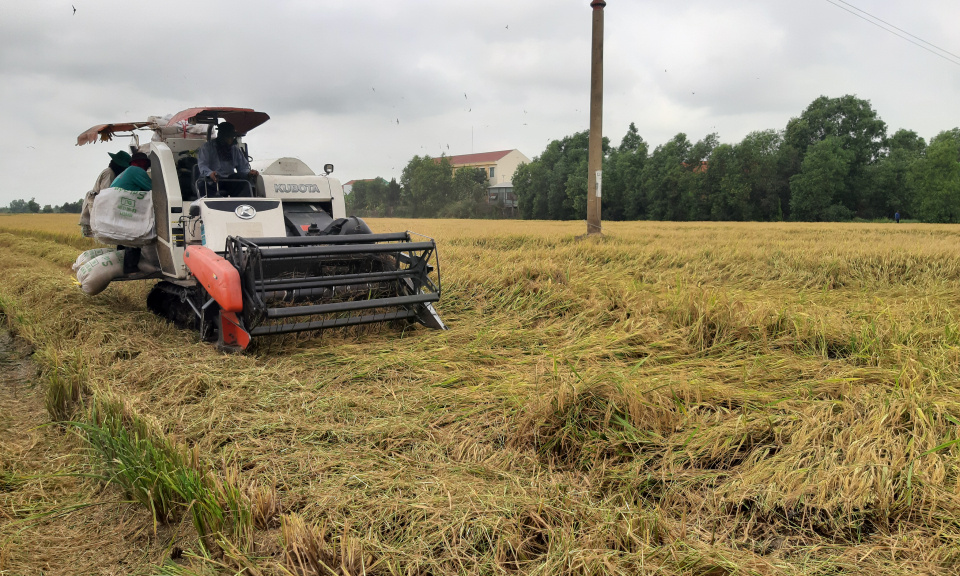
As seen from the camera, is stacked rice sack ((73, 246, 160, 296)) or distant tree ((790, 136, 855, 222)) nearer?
stacked rice sack ((73, 246, 160, 296))

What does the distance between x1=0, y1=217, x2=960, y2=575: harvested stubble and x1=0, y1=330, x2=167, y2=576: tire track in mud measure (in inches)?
13.8

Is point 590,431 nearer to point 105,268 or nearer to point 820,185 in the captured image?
point 105,268

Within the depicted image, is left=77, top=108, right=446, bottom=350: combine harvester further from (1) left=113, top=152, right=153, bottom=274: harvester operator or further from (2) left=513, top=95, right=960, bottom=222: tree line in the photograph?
(2) left=513, top=95, right=960, bottom=222: tree line

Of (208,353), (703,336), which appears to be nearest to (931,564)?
(703,336)

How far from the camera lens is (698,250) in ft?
29.4

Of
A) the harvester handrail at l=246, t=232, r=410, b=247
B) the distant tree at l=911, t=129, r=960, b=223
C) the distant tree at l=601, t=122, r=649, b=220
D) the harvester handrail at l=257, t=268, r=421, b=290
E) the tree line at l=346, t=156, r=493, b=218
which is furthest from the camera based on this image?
the tree line at l=346, t=156, r=493, b=218

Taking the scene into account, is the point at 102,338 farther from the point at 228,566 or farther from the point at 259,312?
the point at 228,566

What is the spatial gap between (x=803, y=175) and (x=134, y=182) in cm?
4155

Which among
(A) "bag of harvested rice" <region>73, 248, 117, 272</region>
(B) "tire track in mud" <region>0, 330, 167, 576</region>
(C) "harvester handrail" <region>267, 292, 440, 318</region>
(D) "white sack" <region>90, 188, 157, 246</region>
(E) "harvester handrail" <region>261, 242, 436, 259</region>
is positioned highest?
(D) "white sack" <region>90, 188, 157, 246</region>

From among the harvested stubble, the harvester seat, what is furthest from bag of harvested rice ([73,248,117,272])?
the harvester seat

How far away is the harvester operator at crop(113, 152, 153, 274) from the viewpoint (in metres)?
5.86

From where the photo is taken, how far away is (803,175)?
38250mm

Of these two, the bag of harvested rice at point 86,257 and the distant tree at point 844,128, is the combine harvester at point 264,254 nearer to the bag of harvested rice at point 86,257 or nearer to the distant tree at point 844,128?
the bag of harvested rice at point 86,257

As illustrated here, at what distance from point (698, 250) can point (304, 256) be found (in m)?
6.47
